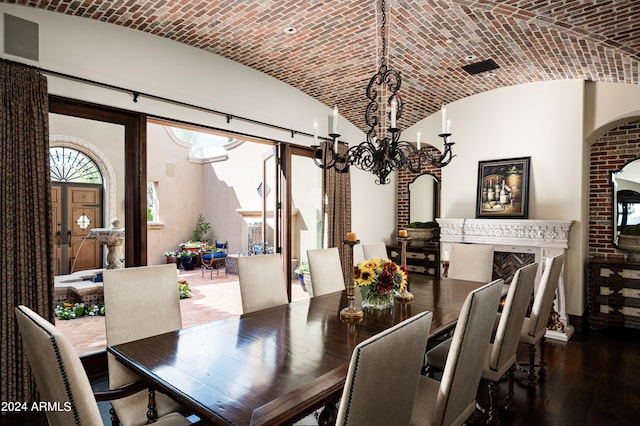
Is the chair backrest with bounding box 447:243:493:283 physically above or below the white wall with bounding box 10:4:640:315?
below

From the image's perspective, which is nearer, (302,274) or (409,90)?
(409,90)

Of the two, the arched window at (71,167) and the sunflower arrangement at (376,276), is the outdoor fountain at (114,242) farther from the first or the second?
the sunflower arrangement at (376,276)

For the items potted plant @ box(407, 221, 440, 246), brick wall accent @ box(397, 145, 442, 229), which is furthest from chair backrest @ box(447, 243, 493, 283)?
brick wall accent @ box(397, 145, 442, 229)

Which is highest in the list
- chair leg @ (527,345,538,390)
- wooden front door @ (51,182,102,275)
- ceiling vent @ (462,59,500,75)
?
ceiling vent @ (462,59,500,75)

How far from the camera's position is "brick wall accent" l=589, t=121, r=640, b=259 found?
4488mm

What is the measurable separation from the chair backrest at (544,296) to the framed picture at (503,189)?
196cm

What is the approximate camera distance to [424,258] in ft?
18.1

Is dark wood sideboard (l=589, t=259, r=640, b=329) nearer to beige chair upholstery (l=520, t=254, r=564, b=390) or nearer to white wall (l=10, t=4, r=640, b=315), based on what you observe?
white wall (l=10, t=4, r=640, b=315)

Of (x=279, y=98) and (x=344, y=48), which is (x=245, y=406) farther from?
(x=279, y=98)

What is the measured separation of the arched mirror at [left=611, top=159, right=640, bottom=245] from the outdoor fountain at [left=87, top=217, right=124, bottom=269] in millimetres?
5487

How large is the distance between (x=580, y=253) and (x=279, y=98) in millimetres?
3978

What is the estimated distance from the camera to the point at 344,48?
3.68 meters

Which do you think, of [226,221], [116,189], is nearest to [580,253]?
[116,189]

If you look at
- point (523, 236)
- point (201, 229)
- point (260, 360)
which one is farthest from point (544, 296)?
point (201, 229)
